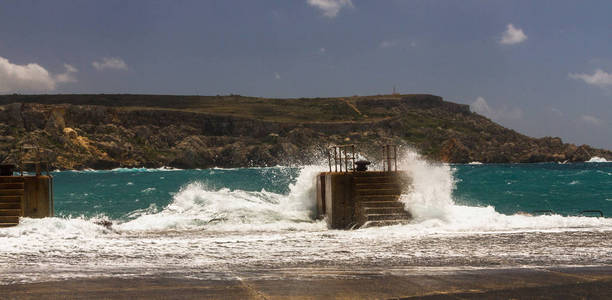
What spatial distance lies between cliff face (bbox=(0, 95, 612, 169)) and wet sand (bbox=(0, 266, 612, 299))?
107 meters

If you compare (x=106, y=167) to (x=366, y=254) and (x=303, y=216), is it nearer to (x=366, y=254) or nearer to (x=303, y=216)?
(x=303, y=216)

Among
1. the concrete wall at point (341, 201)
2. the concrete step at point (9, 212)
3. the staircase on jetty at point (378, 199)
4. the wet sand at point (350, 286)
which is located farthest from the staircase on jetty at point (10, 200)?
the staircase on jetty at point (378, 199)

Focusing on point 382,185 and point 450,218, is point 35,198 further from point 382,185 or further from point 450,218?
point 450,218

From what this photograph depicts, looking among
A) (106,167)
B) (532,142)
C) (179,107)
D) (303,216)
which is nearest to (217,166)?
(106,167)

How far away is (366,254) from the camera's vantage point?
12109 mm

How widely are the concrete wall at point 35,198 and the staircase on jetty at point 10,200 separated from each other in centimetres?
14

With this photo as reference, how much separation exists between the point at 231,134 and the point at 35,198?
122929mm

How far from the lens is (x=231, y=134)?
5546 inches

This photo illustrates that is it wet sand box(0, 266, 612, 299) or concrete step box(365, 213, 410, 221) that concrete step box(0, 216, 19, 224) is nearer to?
wet sand box(0, 266, 612, 299)

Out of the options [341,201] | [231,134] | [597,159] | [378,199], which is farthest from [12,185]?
[597,159]

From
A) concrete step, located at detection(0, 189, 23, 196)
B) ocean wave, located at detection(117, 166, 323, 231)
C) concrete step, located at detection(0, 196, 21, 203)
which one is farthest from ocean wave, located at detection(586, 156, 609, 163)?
concrete step, located at detection(0, 196, 21, 203)

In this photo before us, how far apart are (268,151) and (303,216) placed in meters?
106

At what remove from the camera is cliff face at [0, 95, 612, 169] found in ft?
397

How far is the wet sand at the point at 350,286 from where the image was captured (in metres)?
7.90
